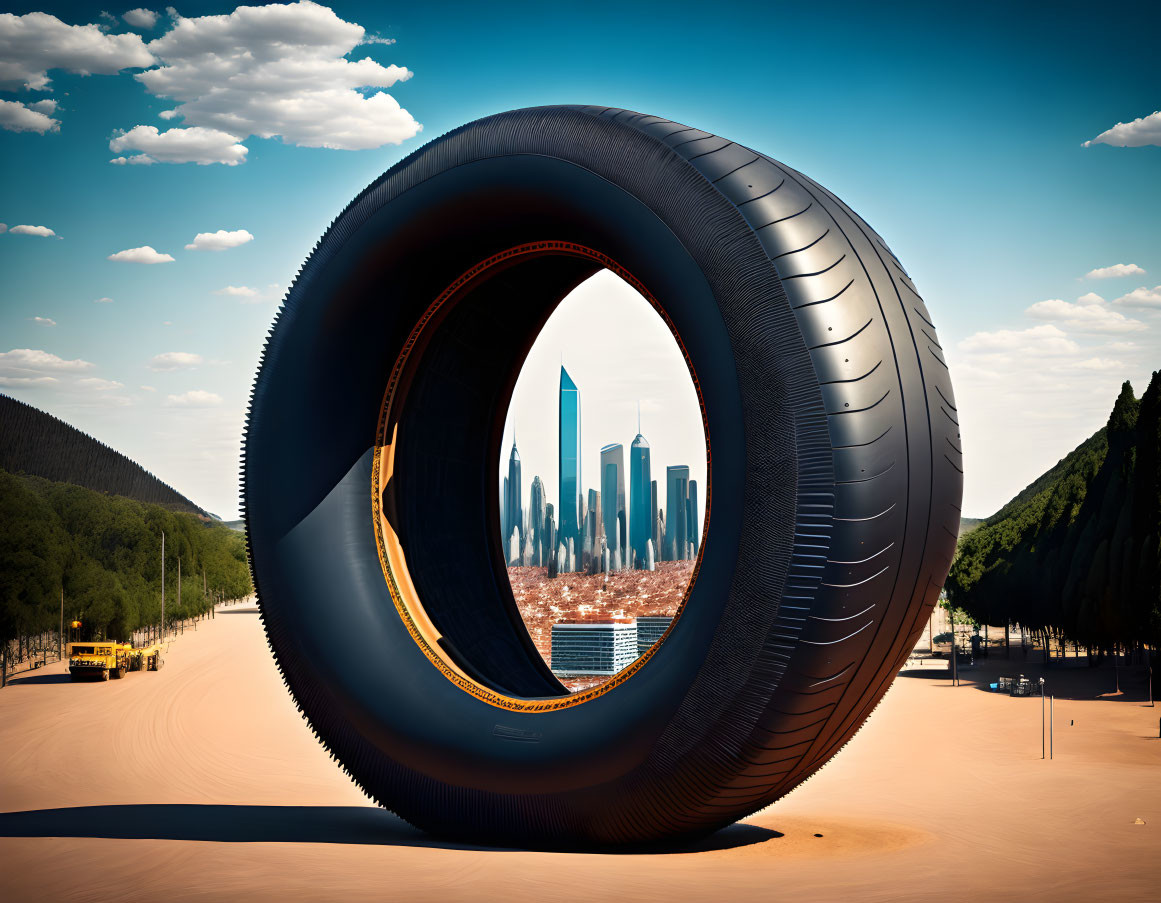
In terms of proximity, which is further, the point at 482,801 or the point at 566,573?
the point at 566,573

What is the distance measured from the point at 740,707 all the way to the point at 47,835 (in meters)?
5.62

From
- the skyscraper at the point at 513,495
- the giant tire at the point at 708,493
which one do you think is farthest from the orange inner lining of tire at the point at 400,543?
the skyscraper at the point at 513,495

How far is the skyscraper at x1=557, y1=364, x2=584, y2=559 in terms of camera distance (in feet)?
42.9

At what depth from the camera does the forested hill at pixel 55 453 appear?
144 metres

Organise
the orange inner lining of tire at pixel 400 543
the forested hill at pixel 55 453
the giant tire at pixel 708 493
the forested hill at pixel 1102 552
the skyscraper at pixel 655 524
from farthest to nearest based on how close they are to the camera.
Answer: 1. the forested hill at pixel 55 453
2. the forested hill at pixel 1102 552
3. the skyscraper at pixel 655 524
4. the orange inner lining of tire at pixel 400 543
5. the giant tire at pixel 708 493

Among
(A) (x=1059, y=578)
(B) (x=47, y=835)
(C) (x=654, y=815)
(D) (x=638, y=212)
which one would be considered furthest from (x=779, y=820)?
(A) (x=1059, y=578)

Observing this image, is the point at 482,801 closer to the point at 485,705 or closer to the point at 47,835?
the point at 485,705

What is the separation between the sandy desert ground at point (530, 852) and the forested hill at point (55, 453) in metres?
131

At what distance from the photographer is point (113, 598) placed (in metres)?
44.3

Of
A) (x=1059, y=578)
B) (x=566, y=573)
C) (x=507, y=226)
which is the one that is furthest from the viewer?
(x=1059, y=578)

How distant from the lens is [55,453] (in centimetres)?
15238

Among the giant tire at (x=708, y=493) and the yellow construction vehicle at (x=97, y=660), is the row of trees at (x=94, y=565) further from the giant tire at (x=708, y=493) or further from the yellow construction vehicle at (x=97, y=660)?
the giant tire at (x=708, y=493)

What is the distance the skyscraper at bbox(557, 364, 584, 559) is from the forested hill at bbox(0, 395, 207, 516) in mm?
133887

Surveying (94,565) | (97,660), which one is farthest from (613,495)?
(94,565)
